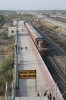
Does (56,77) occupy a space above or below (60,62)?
above

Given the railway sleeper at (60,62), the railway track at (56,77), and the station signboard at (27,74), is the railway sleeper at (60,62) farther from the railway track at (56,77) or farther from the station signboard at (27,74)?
the station signboard at (27,74)

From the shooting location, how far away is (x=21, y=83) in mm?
19641

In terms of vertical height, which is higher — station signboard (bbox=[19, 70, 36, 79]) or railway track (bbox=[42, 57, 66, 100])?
station signboard (bbox=[19, 70, 36, 79])

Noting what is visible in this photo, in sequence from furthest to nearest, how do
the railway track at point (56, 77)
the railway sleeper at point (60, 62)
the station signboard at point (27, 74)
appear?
the railway sleeper at point (60, 62) → the railway track at point (56, 77) → the station signboard at point (27, 74)

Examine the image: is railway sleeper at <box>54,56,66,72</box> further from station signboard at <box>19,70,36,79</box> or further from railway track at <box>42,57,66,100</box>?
station signboard at <box>19,70,36,79</box>

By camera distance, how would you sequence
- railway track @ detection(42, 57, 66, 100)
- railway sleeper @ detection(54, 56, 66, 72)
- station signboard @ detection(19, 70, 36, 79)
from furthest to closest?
railway sleeper @ detection(54, 56, 66, 72), railway track @ detection(42, 57, 66, 100), station signboard @ detection(19, 70, 36, 79)

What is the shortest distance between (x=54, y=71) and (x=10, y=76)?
4916mm

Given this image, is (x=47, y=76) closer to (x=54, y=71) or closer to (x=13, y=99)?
(x=54, y=71)

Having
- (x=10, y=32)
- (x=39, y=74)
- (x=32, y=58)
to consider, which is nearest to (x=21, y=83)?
(x=39, y=74)

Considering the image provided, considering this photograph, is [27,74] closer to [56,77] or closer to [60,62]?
[56,77]

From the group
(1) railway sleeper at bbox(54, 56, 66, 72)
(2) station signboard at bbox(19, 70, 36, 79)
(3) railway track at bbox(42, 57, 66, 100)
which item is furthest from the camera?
(1) railway sleeper at bbox(54, 56, 66, 72)

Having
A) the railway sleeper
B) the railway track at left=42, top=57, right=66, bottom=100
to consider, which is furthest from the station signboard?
the railway sleeper

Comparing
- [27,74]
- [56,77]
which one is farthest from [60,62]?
[27,74]

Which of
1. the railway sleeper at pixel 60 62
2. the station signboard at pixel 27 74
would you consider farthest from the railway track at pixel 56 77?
the station signboard at pixel 27 74
